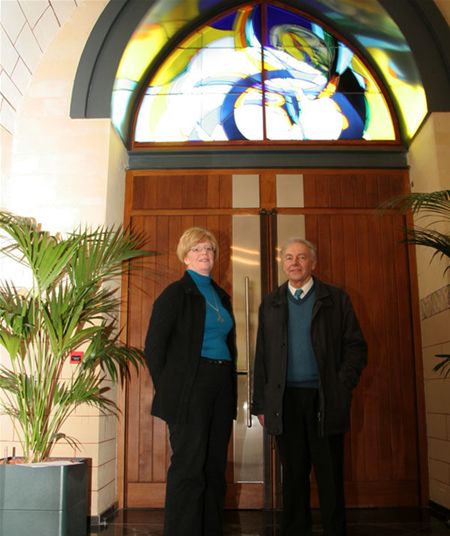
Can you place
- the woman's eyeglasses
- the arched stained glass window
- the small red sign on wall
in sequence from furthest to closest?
1. the arched stained glass window
2. the small red sign on wall
3. the woman's eyeglasses

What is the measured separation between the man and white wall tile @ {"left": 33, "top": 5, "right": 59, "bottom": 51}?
231 centimetres

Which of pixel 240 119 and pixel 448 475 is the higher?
pixel 240 119

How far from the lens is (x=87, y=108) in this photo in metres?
3.82

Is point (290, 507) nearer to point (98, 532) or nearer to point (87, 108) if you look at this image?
point (98, 532)

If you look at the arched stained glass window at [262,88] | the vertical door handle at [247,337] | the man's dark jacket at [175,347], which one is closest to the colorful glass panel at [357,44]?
A: the arched stained glass window at [262,88]

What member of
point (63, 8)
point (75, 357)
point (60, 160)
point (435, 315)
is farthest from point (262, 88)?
point (75, 357)

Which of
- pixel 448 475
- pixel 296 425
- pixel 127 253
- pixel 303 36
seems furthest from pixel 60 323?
pixel 303 36

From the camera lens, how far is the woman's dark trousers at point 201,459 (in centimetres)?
232

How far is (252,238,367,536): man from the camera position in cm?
254

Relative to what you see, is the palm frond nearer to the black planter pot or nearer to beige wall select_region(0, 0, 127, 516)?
the black planter pot

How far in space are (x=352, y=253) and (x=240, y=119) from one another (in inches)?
51.5

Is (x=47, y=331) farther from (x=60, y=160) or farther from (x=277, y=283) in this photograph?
(x=277, y=283)

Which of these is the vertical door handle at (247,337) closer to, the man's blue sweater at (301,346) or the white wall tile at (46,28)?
the man's blue sweater at (301,346)

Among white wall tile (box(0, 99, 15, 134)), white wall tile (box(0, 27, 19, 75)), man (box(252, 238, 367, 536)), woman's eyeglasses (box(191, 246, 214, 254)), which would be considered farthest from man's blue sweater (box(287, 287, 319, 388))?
white wall tile (box(0, 27, 19, 75))
